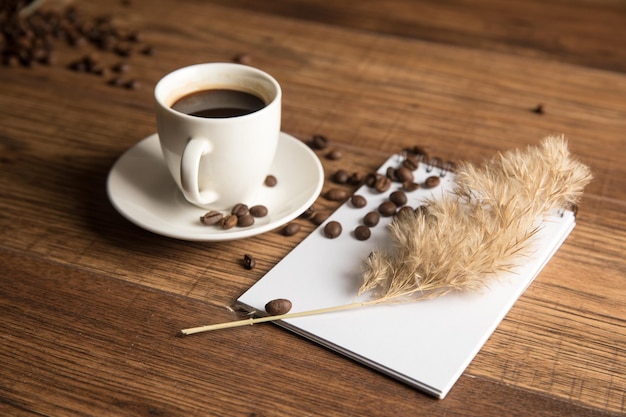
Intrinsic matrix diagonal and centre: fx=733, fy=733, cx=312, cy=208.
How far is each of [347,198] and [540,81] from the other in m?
0.69

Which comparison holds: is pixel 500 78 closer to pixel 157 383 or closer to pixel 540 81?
pixel 540 81

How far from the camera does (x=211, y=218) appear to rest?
1.19m

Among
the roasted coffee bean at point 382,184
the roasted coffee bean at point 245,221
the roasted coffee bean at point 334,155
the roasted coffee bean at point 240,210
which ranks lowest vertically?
the roasted coffee bean at point 334,155

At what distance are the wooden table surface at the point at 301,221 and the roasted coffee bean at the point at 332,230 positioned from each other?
5cm

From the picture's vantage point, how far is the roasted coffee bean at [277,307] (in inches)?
41.3

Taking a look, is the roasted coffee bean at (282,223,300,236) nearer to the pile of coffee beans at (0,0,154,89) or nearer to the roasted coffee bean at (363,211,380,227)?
the roasted coffee bean at (363,211,380,227)

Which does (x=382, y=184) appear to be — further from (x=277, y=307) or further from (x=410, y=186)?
(x=277, y=307)

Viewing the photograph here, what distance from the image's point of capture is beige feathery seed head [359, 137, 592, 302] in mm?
1041

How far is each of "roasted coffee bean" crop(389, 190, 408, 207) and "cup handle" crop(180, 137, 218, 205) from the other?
1.11ft

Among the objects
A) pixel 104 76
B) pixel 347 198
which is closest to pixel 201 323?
pixel 347 198

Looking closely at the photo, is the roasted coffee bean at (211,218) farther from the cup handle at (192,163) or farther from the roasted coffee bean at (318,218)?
the roasted coffee bean at (318,218)

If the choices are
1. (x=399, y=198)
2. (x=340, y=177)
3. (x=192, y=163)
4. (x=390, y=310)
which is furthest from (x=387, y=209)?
(x=192, y=163)

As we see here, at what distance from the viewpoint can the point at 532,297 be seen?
1.12 m

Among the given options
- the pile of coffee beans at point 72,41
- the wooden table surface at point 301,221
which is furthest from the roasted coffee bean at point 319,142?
the pile of coffee beans at point 72,41
